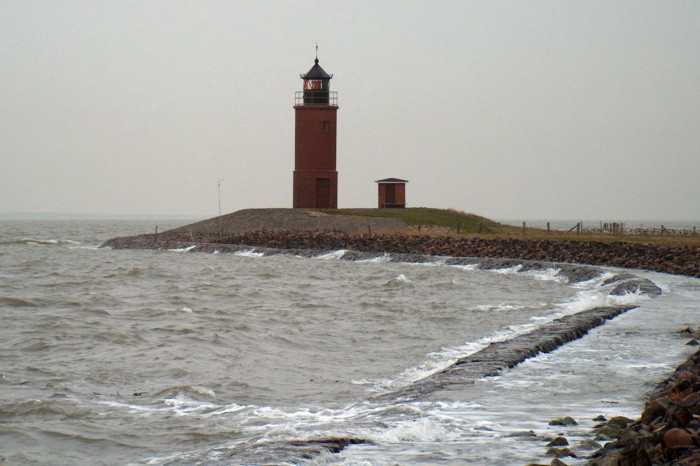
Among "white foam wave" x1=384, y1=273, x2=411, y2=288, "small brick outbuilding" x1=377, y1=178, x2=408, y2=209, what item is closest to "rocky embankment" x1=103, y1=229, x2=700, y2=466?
"white foam wave" x1=384, y1=273, x2=411, y2=288

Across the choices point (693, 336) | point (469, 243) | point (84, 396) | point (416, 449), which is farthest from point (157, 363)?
point (469, 243)

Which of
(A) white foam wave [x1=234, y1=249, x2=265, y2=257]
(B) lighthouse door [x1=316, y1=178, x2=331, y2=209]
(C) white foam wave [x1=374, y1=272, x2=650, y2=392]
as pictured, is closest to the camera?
(C) white foam wave [x1=374, y1=272, x2=650, y2=392]

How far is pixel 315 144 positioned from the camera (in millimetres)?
54594

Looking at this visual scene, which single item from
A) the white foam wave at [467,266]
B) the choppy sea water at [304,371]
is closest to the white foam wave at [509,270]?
the white foam wave at [467,266]

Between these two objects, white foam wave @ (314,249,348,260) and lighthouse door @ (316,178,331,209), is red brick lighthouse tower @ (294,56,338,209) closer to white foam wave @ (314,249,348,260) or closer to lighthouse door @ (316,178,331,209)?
lighthouse door @ (316,178,331,209)

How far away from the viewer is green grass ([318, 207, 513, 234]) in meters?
53.1

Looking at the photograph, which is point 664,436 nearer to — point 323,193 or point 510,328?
point 510,328

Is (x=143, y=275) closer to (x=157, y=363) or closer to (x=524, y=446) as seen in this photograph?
(x=157, y=363)

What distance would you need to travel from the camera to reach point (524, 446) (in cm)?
744

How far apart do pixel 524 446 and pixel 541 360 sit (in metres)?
4.91

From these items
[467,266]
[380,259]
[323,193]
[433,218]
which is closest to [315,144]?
[323,193]

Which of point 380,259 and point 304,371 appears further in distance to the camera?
point 380,259

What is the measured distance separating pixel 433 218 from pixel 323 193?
798 centimetres

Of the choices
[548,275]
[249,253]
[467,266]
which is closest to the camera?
[548,275]
